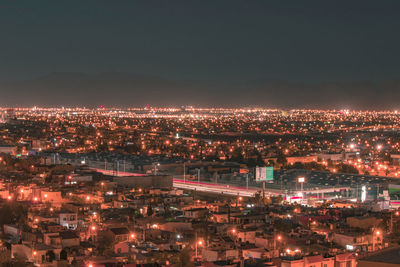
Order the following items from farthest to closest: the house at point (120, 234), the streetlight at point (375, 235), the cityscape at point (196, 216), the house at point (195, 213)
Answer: the house at point (195, 213), the streetlight at point (375, 235), the house at point (120, 234), the cityscape at point (196, 216)

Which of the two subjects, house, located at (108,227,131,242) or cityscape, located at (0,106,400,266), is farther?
house, located at (108,227,131,242)

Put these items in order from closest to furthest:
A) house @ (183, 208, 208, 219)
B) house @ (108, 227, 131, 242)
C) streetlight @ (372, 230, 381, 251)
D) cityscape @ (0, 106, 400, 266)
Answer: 1. cityscape @ (0, 106, 400, 266)
2. house @ (108, 227, 131, 242)
3. streetlight @ (372, 230, 381, 251)
4. house @ (183, 208, 208, 219)

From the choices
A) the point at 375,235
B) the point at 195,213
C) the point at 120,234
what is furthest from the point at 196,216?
the point at 375,235

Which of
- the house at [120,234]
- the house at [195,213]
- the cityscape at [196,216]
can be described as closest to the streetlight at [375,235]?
the cityscape at [196,216]

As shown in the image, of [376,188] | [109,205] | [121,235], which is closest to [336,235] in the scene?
[121,235]

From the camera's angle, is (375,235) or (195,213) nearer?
(375,235)

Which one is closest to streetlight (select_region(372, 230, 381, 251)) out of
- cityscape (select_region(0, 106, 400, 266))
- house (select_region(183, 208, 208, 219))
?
cityscape (select_region(0, 106, 400, 266))

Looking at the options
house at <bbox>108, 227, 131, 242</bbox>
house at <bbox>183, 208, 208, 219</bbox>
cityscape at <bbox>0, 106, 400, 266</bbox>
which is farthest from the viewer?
house at <bbox>183, 208, 208, 219</bbox>

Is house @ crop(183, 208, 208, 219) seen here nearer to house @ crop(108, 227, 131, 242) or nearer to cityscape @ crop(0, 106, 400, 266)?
cityscape @ crop(0, 106, 400, 266)

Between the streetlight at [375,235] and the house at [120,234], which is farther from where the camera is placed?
the streetlight at [375,235]

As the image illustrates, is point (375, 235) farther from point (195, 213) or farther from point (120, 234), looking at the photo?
point (120, 234)

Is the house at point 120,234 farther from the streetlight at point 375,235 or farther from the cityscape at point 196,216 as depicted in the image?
the streetlight at point 375,235

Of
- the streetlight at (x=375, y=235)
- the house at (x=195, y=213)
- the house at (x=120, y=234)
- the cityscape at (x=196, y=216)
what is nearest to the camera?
the cityscape at (x=196, y=216)
